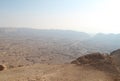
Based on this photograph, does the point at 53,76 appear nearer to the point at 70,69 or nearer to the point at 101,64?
the point at 70,69

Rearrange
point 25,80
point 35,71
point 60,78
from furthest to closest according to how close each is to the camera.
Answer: point 35,71 → point 60,78 → point 25,80

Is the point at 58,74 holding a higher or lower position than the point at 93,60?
lower

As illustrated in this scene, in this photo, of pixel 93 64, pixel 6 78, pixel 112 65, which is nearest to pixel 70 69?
pixel 93 64

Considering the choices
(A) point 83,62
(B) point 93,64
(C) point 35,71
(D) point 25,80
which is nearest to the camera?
(D) point 25,80

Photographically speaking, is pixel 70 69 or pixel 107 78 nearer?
pixel 107 78

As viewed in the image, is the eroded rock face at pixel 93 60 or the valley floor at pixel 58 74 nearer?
the valley floor at pixel 58 74

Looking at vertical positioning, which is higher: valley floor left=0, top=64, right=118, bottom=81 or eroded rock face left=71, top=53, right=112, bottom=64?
eroded rock face left=71, top=53, right=112, bottom=64

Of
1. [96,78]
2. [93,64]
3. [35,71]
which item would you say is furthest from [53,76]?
[93,64]

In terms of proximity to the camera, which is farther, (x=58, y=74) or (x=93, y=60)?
(x=93, y=60)

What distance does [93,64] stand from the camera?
870 inches

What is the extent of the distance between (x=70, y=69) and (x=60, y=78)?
11.9ft

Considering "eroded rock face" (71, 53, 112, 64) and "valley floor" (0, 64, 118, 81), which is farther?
"eroded rock face" (71, 53, 112, 64)

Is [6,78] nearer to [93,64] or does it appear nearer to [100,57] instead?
[93,64]

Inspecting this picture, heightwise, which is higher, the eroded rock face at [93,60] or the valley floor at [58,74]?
the eroded rock face at [93,60]
